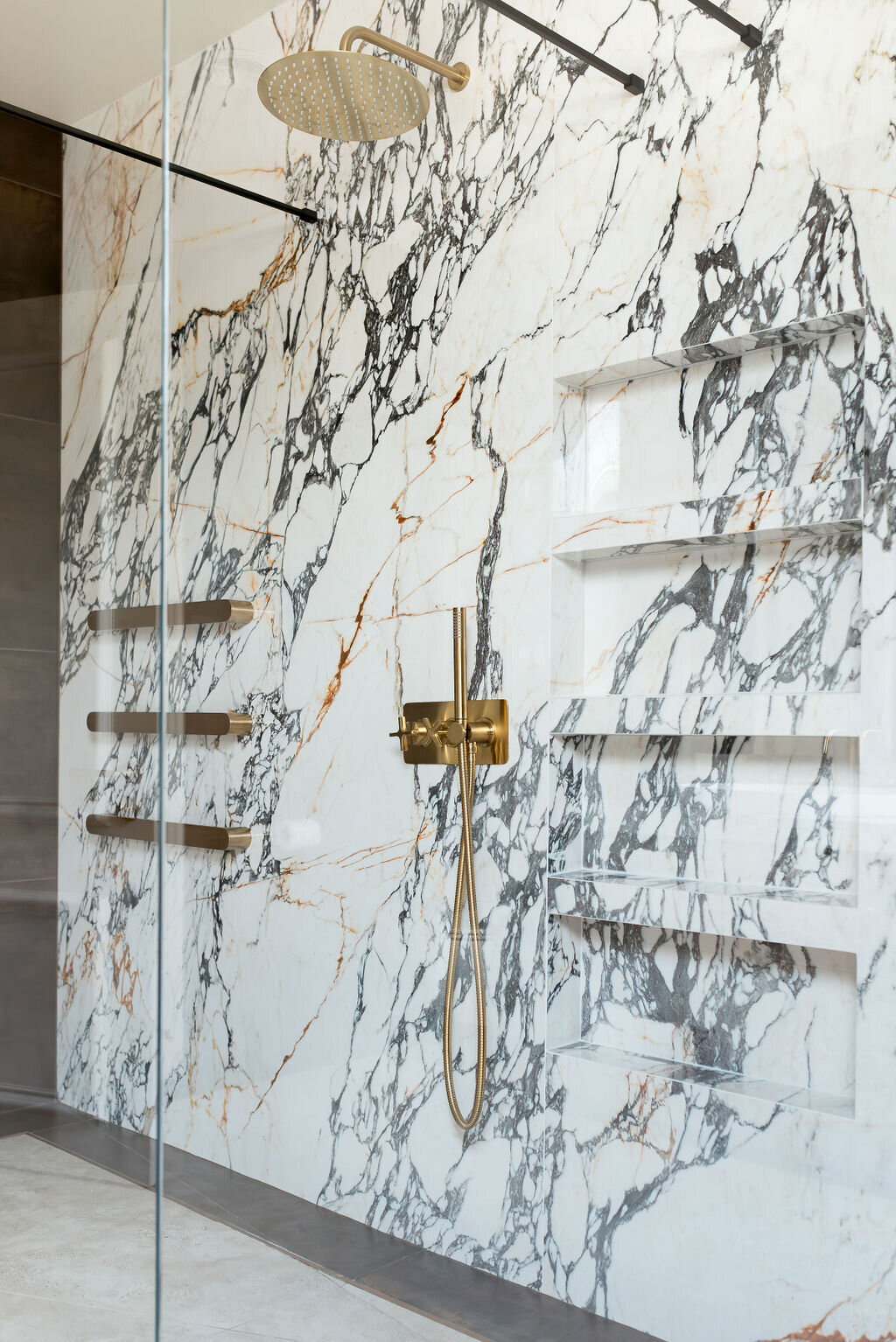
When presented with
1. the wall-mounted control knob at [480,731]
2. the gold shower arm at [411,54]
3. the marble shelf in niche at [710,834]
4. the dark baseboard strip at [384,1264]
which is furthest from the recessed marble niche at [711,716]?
the gold shower arm at [411,54]

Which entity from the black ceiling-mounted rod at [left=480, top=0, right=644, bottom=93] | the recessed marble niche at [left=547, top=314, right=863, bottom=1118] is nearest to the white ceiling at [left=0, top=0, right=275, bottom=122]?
the black ceiling-mounted rod at [left=480, top=0, right=644, bottom=93]

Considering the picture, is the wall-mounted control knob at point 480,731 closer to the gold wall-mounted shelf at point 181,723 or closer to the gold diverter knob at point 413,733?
the gold diverter knob at point 413,733

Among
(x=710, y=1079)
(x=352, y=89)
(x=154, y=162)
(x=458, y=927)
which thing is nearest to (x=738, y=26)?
(x=352, y=89)

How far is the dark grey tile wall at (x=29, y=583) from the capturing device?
1558mm

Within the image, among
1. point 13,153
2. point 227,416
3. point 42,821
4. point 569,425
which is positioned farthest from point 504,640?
point 13,153

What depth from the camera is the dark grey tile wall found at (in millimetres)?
1558

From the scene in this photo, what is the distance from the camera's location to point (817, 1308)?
159cm

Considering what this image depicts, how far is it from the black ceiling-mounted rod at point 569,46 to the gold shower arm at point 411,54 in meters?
0.10

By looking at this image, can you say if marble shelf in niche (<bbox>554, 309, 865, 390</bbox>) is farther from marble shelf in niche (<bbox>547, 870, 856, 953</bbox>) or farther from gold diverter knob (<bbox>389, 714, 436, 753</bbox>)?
marble shelf in niche (<bbox>547, 870, 856, 953</bbox>)

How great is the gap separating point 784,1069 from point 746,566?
766 millimetres

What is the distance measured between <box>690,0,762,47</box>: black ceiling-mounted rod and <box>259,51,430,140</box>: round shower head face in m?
0.45

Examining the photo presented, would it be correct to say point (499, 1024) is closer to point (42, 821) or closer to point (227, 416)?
point (42, 821)

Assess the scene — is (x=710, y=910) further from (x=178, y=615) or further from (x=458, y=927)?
(x=178, y=615)

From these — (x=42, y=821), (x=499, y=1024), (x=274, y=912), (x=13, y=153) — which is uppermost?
(x=13, y=153)
